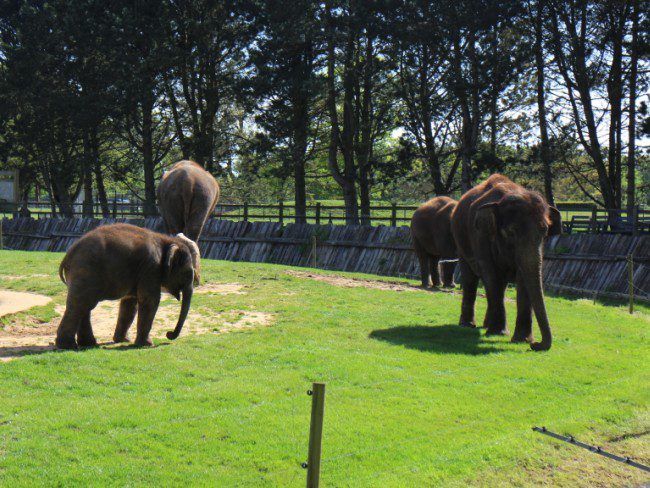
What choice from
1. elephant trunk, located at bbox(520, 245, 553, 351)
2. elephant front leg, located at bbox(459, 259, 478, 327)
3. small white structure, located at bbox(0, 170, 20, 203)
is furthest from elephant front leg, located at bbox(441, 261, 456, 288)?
small white structure, located at bbox(0, 170, 20, 203)

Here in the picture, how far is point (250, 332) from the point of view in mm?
11984

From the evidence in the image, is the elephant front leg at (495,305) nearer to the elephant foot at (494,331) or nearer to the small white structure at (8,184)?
the elephant foot at (494,331)

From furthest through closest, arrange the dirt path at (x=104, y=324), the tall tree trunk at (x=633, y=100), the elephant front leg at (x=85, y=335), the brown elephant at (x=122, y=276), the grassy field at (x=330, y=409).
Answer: the tall tree trunk at (x=633, y=100)
the dirt path at (x=104, y=324)
the elephant front leg at (x=85, y=335)
the brown elephant at (x=122, y=276)
the grassy field at (x=330, y=409)

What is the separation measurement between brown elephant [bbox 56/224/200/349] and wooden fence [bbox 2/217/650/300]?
14.5m

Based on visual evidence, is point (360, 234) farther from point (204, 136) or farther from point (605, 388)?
point (605, 388)

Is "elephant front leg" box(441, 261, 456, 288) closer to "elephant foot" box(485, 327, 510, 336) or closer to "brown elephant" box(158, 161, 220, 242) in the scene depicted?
"brown elephant" box(158, 161, 220, 242)

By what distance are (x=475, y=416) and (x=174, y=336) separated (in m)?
4.18

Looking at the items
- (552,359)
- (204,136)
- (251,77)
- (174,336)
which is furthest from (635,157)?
(174,336)

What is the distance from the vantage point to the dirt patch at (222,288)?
1571 centimetres

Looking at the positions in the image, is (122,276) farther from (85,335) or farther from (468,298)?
(468,298)

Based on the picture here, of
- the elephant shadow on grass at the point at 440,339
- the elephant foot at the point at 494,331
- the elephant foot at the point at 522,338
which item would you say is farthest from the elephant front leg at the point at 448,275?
the elephant foot at the point at 522,338

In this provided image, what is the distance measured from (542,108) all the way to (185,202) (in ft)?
61.4

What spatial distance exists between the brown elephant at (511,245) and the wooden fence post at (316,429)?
21.8 feet

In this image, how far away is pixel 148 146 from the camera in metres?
41.0
